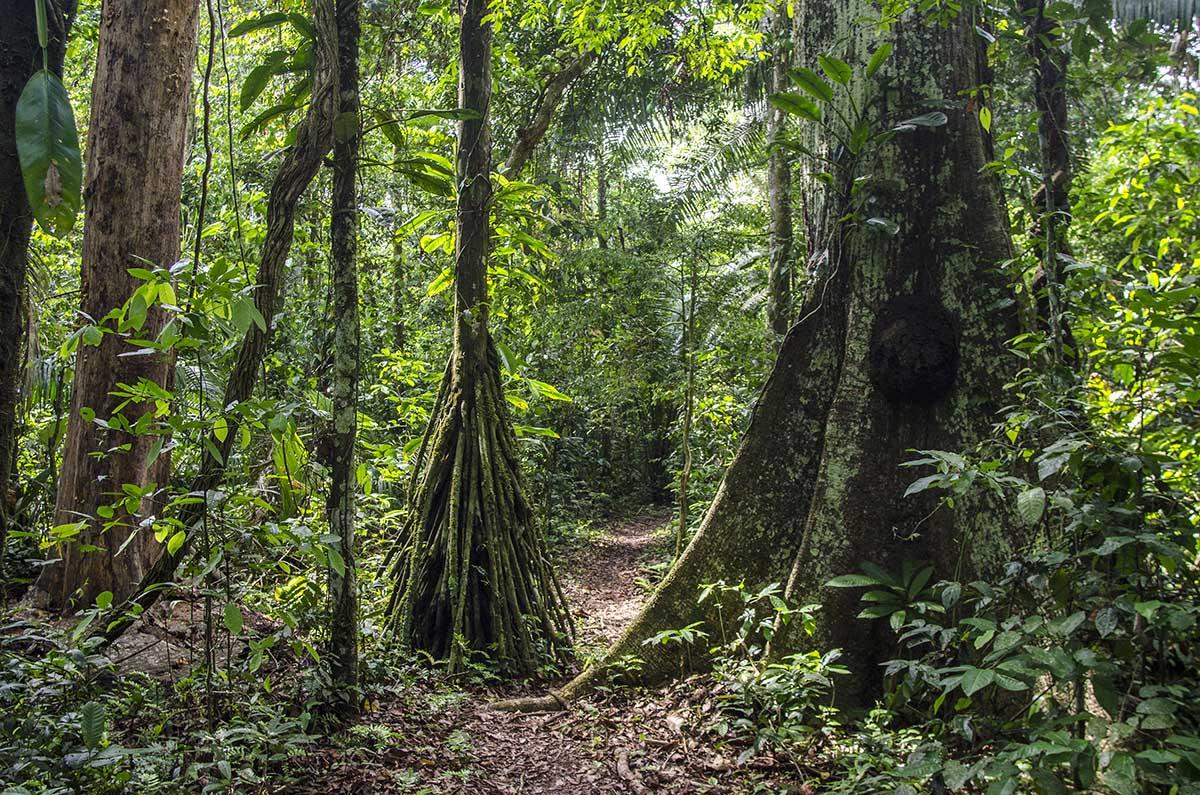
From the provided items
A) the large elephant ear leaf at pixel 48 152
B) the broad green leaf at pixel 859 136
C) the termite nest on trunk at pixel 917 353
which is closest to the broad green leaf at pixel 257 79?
Result: the large elephant ear leaf at pixel 48 152

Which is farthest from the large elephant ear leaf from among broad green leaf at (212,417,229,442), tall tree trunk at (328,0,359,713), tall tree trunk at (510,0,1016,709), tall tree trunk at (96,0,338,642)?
tall tree trunk at (510,0,1016,709)

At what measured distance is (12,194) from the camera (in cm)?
167

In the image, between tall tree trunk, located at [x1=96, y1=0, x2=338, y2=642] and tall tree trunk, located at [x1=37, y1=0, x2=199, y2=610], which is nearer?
tall tree trunk, located at [x1=96, y1=0, x2=338, y2=642]

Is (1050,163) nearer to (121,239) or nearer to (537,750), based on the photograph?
(537,750)

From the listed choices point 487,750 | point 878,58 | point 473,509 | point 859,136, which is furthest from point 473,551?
point 878,58

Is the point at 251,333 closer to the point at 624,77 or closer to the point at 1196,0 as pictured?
the point at 624,77

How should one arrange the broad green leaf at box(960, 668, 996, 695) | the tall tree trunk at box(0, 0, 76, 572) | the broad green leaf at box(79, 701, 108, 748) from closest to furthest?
the tall tree trunk at box(0, 0, 76, 572) → the broad green leaf at box(960, 668, 996, 695) → the broad green leaf at box(79, 701, 108, 748)

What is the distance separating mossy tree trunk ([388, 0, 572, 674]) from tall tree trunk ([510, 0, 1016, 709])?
→ 27.1 inches

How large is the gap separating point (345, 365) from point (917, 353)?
228 centimetres

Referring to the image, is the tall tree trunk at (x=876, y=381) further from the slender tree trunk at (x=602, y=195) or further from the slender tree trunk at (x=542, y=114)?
the slender tree trunk at (x=602, y=195)

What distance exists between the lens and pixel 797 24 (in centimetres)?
391

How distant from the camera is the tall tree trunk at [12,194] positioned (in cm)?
167

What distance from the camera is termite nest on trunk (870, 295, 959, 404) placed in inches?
126

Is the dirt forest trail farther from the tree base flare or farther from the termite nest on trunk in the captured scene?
the termite nest on trunk
